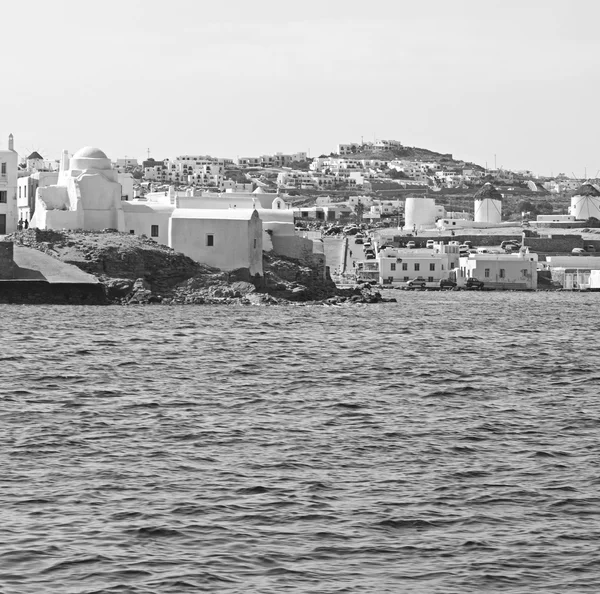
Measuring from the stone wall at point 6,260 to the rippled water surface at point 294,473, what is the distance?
20.2m

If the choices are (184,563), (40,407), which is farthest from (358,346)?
(184,563)

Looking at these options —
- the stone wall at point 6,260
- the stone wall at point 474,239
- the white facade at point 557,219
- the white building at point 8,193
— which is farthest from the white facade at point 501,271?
the white facade at point 557,219

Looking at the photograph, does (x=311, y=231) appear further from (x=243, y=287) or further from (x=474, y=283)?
(x=243, y=287)

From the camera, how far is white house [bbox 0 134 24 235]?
63812 mm

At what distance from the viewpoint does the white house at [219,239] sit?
57875 millimetres

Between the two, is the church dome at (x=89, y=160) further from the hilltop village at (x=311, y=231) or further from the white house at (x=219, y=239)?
the white house at (x=219, y=239)

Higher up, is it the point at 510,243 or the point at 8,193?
the point at 8,193

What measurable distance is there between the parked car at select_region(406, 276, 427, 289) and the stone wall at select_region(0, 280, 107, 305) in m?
47.8

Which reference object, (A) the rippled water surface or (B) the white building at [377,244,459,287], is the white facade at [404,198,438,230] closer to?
(B) the white building at [377,244,459,287]

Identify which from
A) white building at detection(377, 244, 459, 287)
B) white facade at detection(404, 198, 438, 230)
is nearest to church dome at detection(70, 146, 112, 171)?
white building at detection(377, 244, 459, 287)

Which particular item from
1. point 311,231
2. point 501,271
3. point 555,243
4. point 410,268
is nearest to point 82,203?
point 410,268

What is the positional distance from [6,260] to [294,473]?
1482 inches

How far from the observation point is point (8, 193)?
64.0 meters

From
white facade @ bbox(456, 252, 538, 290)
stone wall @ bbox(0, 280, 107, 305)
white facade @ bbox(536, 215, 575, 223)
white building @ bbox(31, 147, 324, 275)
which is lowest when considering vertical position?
stone wall @ bbox(0, 280, 107, 305)
